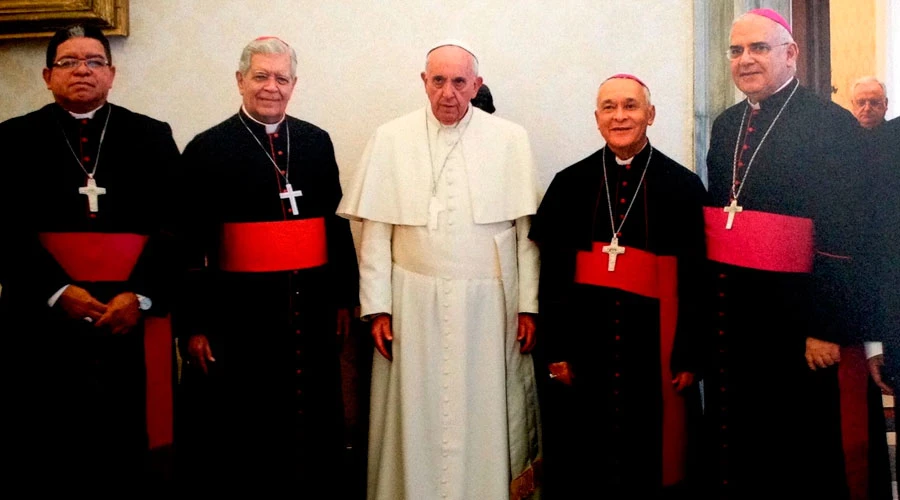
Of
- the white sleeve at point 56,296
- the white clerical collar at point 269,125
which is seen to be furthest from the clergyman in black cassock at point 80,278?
the white clerical collar at point 269,125

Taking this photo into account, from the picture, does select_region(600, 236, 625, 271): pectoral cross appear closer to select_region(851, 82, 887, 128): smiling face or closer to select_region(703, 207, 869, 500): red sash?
select_region(703, 207, 869, 500): red sash

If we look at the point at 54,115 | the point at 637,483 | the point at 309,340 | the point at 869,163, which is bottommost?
the point at 637,483

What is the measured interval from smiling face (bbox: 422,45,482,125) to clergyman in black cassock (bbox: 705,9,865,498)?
942mm

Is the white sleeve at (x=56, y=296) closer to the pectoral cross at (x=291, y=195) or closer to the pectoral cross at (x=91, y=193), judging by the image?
the pectoral cross at (x=91, y=193)

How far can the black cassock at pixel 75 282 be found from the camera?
2.91 m

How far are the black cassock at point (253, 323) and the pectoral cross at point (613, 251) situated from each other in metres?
1.05

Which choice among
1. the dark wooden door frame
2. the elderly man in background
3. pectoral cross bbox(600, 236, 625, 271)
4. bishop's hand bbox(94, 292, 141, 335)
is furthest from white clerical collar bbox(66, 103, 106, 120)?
the dark wooden door frame

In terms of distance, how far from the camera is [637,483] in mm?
2973

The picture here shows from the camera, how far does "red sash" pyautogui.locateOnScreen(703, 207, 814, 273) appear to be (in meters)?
2.74

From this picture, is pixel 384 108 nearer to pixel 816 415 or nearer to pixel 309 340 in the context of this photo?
pixel 309 340

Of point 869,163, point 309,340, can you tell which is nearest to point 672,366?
Answer: point 869,163

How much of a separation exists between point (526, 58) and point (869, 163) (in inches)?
67.5

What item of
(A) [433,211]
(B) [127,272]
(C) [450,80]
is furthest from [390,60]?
(B) [127,272]

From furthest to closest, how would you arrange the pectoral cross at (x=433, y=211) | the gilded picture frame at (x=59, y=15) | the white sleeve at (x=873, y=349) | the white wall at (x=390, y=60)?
the gilded picture frame at (x=59, y=15) → the white wall at (x=390, y=60) → the pectoral cross at (x=433, y=211) → the white sleeve at (x=873, y=349)
